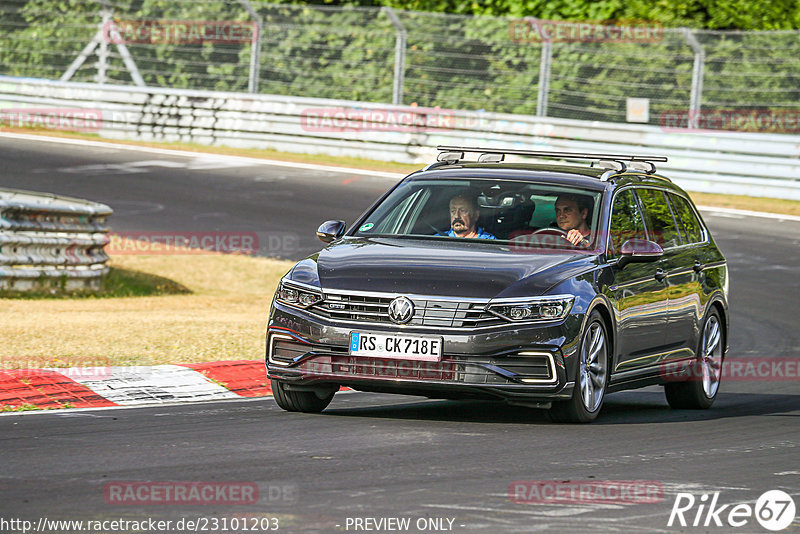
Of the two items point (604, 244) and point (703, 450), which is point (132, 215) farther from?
point (703, 450)

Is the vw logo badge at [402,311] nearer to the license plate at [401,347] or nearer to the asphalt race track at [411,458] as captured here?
the license plate at [401,347]

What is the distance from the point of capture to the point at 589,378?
29.2 ft

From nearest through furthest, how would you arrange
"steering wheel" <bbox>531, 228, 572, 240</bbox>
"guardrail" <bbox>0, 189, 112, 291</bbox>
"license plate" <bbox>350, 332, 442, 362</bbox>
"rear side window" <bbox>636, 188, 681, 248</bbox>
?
1. "license plate" <bbox>350, 332, 442, 362</bbox>
2. "steering wheel" <bbox>531, 228, 572, 240</bbox>
3. "rear side window" <bbox>636, 188, 681, 248</bbox>
4. "guardrail" <bbox>0, 189, 112, 291</bbox>

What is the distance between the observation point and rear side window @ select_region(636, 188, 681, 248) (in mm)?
10398

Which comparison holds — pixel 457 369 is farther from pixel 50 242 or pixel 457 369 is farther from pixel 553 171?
pixel 50 242

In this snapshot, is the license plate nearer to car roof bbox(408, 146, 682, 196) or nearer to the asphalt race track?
the asphalt race track

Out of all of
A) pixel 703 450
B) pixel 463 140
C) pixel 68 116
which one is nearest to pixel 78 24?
pixel 68 116

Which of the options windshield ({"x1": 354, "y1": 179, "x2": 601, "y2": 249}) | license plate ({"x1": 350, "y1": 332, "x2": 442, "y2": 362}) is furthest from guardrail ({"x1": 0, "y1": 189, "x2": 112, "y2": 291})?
license plate ({"x1": 350, "y1": 332, "x2": 442, "y2": 362})

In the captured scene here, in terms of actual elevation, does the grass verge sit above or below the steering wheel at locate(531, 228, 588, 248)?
below

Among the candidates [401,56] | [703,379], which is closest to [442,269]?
[703,379]

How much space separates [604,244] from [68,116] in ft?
73.8

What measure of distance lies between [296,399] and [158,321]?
4.58m

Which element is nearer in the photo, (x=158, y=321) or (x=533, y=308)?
(x=533, y=308)

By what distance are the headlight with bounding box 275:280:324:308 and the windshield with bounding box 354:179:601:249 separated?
106 cm
